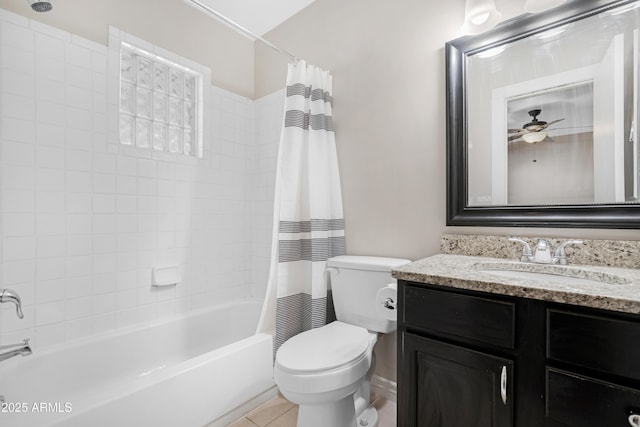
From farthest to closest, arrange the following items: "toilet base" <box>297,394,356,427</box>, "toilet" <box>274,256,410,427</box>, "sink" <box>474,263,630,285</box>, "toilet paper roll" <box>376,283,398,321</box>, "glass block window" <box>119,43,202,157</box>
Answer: "glass block window" <box>119,43,202,157</box> < "toilet paper roll" <box>376,283,398,321</box> < "toilet base" <box>297,394,356,427</box> < "toilet" <box>274,256,410,427</box> < "sink" <box>474,263,630,285</box>

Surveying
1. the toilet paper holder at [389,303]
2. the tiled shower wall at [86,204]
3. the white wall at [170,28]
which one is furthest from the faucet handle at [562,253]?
the white wall at [170,28]

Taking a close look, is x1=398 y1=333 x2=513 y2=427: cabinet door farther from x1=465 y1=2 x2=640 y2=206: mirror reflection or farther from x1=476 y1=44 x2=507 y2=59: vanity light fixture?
x1=476 y1=44 x2=507 y2=59: vanity light fixture

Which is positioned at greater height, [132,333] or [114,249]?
[114,249]

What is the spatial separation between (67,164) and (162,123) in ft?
2.19

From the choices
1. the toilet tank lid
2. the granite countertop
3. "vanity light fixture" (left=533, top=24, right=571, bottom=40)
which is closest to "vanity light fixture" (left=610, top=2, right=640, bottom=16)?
"vanity light fixture" (left=533, top=24, right=571, bottom=40)

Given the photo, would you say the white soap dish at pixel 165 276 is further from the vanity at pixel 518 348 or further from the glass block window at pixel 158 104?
the vanity at pixel 518 348

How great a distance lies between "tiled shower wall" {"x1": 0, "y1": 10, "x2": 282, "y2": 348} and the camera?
5.08 ft

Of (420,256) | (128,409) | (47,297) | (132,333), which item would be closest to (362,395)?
(420,256)

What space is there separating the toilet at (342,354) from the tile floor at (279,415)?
0.29 feet

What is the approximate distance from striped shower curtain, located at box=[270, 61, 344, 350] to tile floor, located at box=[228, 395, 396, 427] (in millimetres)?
362

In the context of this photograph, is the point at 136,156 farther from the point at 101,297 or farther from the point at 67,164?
the point at 101,297

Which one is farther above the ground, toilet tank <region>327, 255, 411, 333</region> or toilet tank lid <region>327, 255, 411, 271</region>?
toilet tank lid <region>327, 255, 411, 271</region>

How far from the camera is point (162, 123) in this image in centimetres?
217

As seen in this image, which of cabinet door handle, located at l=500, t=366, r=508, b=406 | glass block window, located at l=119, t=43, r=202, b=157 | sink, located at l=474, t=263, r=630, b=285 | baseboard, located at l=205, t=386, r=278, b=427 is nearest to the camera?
cabinet door handle, located at l=500, t=366, r=508, b=406
